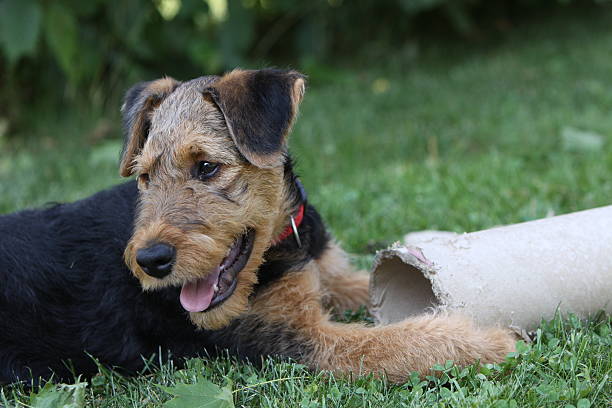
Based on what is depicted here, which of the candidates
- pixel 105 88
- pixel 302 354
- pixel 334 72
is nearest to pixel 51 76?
pixel 105 88

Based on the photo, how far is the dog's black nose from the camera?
9.49 ft

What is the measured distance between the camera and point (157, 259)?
2891mm

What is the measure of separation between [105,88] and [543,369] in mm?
7380

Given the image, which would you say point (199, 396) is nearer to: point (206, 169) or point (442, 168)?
point (206, 169)

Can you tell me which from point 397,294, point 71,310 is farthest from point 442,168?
point 71,310

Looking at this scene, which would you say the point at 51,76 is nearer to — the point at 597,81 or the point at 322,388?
the point at 597,81

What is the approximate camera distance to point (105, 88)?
9.06 meters

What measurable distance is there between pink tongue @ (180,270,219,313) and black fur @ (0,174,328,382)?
0.56 feet

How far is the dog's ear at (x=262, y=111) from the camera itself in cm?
327

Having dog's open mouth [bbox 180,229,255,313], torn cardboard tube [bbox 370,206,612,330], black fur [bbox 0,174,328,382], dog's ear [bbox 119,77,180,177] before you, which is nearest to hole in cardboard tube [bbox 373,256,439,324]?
torn cardboard tube [bbox 370,206,612,330]

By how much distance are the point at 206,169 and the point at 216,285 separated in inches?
21.2

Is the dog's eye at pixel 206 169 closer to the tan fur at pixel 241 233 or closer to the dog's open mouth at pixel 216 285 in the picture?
the tan fur at pixel 241 233

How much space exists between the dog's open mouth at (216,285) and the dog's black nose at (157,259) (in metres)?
0.24

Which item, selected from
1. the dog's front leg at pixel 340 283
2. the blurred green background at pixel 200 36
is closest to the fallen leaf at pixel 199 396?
the dog's front leg at pixel 340 283
